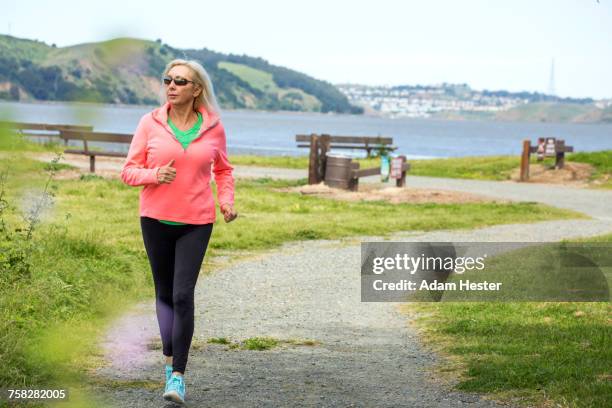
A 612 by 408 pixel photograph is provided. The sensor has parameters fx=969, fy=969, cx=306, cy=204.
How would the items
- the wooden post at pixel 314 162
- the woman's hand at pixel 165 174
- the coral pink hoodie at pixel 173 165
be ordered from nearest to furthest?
the woman's hand at pixel 165 174, the coral pink hoodie at pixel 173 165, the wooden post at pixel 314 162

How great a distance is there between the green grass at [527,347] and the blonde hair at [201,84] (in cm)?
232

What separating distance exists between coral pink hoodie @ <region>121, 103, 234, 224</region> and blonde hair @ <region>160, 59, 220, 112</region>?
6 cm

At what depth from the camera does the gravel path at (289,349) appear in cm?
567

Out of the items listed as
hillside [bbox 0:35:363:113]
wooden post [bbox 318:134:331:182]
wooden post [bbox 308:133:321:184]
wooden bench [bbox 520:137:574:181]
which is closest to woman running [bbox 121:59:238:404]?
hillside [bbox 0:35:363:113]

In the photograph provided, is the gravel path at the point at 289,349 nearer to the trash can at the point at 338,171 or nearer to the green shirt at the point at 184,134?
the green shirt at the point at 184,134

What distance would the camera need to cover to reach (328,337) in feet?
25.6

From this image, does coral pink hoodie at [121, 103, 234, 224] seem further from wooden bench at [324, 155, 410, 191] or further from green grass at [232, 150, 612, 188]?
green grass at [232, 150, 612, 188]

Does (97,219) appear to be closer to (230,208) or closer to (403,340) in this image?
(403,340)

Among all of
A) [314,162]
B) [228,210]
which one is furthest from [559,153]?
[228,210]

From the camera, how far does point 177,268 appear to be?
527cm

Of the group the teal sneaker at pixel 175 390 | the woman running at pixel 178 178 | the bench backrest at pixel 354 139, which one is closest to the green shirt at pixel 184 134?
the woman running at pixel 178 178

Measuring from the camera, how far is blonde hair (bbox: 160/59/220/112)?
5.16 metres

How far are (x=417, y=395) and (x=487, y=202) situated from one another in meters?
16.3

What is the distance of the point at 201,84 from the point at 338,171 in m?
18.7
